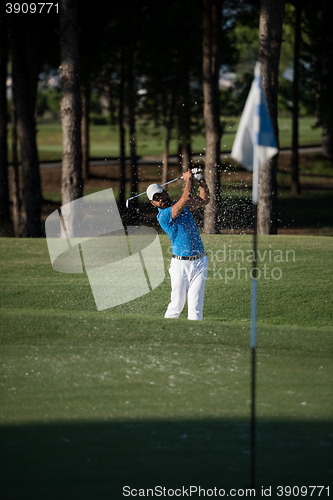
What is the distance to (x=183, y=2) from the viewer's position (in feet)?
80.1

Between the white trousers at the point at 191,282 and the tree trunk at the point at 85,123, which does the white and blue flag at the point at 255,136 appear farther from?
the tree trunk at the point at 85,123

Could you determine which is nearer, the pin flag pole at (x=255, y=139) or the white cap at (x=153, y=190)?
the pin flag pole at (x=255, y=139)

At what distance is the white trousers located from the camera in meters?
7.25

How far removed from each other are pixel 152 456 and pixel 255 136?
7.09 ft

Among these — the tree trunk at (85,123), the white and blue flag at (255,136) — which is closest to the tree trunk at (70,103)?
the tree trunk at (85,123)

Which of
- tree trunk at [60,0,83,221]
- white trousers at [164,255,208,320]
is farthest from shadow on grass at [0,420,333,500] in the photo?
tree trunk at [60,0,83,221]

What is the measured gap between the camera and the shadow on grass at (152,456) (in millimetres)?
3387

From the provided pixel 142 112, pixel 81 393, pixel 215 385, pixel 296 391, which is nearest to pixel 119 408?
pixel 81 393

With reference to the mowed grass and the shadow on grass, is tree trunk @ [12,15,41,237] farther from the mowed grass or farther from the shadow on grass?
the shadow on grass

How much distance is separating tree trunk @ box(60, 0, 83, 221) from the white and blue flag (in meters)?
10.8

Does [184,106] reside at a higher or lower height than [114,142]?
higher

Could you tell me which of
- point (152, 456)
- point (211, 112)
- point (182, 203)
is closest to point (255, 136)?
point (152, 456)

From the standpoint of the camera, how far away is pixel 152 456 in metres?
3.68

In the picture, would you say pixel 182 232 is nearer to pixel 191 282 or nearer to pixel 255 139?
pixel 191 282
